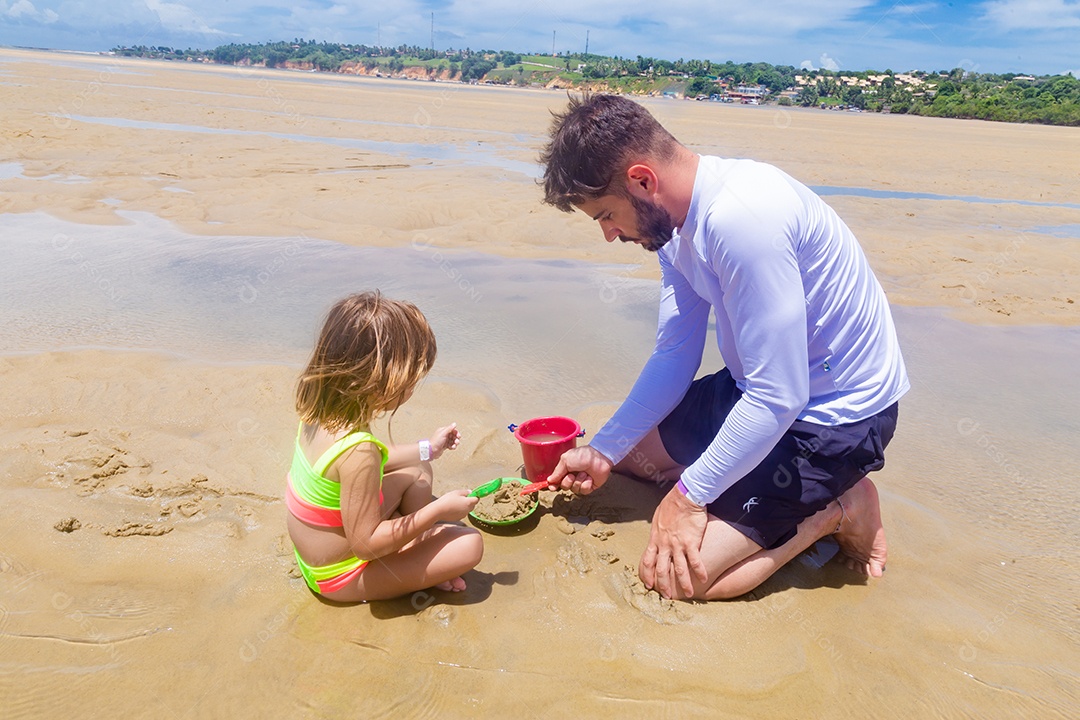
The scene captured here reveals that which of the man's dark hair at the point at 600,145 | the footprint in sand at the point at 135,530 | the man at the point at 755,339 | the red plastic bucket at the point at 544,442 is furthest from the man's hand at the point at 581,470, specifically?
the footprint in sand at the point at 135,530

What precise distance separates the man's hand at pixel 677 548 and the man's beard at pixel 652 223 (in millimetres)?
850

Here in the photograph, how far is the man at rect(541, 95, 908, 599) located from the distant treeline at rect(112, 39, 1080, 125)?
327 inches

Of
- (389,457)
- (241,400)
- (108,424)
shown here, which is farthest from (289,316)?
(389,457)

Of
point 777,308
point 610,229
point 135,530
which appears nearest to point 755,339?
point 777,308

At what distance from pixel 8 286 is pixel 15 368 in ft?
5.51

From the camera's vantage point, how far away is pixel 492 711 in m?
1.99

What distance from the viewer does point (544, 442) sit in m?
2.90

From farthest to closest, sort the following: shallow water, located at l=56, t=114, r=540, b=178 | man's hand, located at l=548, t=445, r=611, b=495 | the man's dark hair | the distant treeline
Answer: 1. the distant treeline
2. shallow water, located at l=56, t=114, r=540, b=178
3. man's hand, located at l=548, t=445, r=611, b=495
4. the man's dark hair

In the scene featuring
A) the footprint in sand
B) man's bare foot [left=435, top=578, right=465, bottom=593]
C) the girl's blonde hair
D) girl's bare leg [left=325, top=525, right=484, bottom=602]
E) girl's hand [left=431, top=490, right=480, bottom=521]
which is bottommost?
the footprint in sand

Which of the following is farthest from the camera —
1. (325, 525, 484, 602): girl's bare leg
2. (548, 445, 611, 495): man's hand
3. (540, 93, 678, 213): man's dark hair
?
(548, 445, 611, 495): man's hand

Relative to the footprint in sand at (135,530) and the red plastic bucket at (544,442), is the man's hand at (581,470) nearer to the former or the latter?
the red plastic bucket at (544,442)

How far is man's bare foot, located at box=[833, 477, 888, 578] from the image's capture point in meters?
2.62

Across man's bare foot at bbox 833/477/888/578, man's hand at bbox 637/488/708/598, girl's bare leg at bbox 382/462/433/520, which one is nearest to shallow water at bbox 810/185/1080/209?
man's bare foot at bbox 833/477/888/578

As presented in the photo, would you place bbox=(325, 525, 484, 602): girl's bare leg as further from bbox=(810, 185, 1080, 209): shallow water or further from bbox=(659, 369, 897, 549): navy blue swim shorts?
bbox=(810, 185, 1080, 209): shallow water
